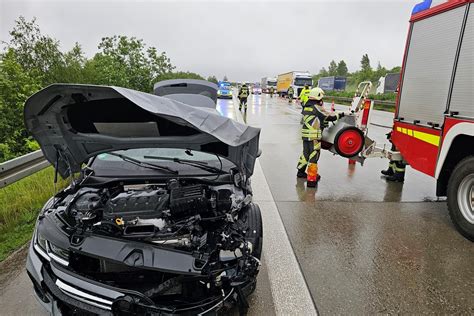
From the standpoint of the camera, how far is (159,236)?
236cm

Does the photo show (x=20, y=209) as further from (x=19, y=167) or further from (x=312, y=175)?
(x=312, y=175)

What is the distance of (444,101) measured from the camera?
4.58m

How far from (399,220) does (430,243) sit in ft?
2.42

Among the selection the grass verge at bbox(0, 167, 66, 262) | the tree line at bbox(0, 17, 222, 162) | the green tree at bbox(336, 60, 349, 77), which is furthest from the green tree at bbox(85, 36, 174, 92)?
the green tree at bbox(336, 60, 349, 77)

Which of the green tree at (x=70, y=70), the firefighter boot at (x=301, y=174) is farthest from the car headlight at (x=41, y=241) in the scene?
the green tree at (x=70, y=70)

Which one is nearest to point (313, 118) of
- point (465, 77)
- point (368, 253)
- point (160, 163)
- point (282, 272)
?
point (465, 77)

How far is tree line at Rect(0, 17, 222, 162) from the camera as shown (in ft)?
25.6

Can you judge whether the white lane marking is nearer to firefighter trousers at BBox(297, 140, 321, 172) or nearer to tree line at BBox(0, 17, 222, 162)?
firefighter trousers at BBox(297, 140, 321, 172)

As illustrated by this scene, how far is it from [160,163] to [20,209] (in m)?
3.06

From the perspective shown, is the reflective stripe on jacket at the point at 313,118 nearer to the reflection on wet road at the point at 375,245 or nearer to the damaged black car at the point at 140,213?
the reflection on wet road at the point at 375,245

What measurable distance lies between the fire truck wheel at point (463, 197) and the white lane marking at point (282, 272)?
90.3 inches

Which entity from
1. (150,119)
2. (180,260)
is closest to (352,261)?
(180,260)

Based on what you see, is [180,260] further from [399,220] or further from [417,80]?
[417,80]

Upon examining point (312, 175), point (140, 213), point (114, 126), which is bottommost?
point (312, 175)
